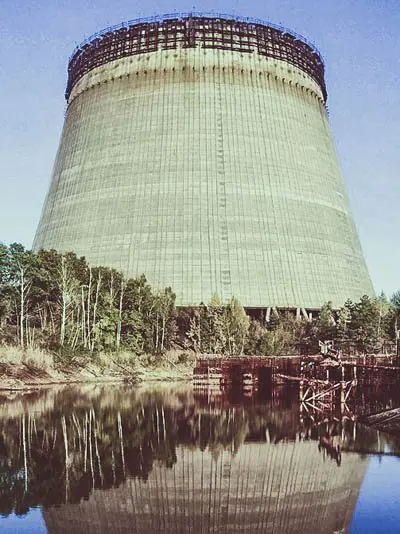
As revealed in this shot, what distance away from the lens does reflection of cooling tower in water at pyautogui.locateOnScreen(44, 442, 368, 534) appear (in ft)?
34.6

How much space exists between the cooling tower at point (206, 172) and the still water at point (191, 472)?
81.5 ft

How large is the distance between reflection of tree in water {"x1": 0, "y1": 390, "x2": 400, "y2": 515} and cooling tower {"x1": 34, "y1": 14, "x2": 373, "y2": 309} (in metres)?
21.7

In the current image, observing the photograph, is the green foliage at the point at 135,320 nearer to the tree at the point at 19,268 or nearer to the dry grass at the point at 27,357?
the tree at the point at 19,268

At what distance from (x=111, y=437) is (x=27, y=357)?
15516 mm

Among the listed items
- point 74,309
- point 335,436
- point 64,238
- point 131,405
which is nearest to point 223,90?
point 64,238

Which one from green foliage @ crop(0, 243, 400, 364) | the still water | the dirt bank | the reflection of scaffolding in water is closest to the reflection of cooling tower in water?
the still water

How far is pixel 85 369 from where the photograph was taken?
35.4 meters

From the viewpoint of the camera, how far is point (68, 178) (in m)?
53.3

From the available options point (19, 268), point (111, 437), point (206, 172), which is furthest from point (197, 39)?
point (111, 437)

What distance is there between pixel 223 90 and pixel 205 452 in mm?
40805

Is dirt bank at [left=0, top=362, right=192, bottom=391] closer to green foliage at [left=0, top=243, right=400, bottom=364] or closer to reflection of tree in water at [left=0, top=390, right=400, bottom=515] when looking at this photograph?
green foliage at [left=0, top=243, right=400, bottom=364]

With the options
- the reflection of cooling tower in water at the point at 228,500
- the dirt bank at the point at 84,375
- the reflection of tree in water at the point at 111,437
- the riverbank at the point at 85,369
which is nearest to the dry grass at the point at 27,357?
the riverbank at the point at 85,369

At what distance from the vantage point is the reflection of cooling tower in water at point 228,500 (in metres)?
10.5

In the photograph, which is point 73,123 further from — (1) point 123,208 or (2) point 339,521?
Answer: (2) point 339,521
